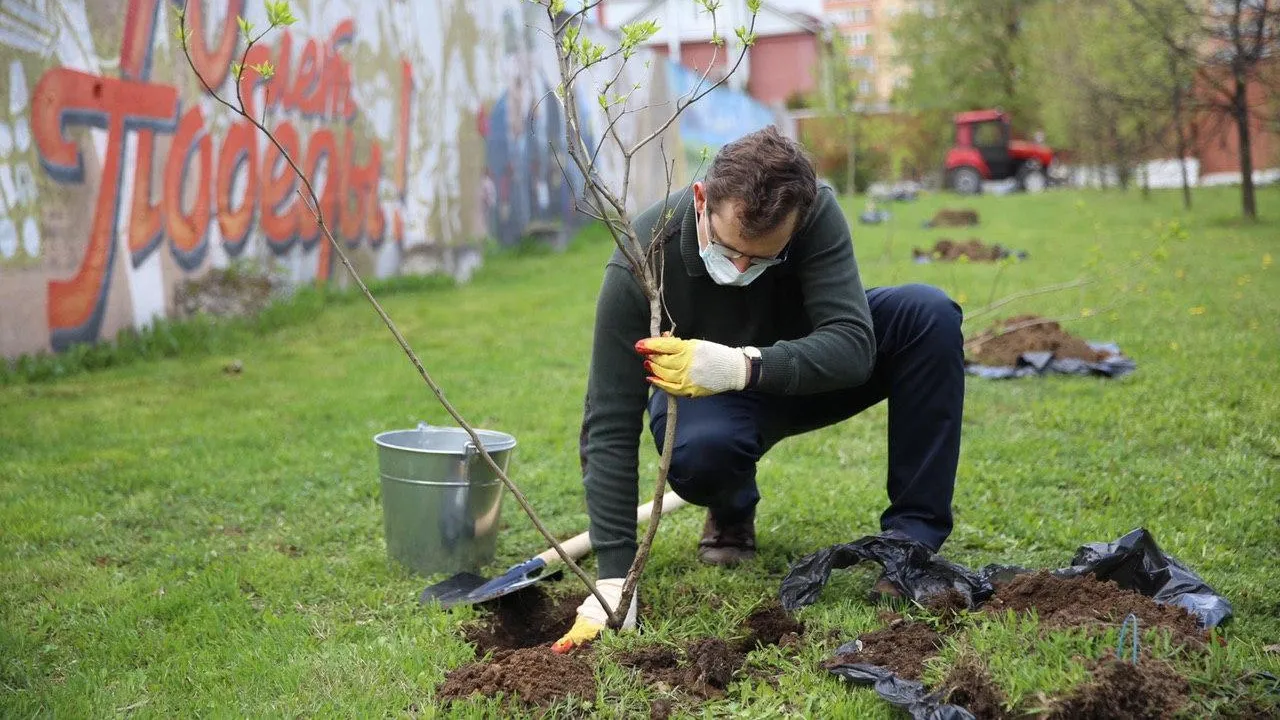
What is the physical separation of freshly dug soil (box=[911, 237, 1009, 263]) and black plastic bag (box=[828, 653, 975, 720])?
9969mm

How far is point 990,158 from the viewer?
33.6 meters

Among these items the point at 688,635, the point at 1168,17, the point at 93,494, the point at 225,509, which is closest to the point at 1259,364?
the point at 688,635

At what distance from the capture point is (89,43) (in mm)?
7293

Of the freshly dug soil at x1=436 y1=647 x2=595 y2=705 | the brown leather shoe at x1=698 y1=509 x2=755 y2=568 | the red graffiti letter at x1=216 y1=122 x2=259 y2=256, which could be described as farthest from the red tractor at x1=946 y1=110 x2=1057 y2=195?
the freshly dug soil at x1=436 y1=647 x2=595 y2=705

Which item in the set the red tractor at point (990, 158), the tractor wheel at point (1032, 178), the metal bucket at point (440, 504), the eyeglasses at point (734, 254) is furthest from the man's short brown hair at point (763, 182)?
the tractor wheel at point (1032, 178)

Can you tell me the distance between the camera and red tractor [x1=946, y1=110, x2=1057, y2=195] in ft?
109

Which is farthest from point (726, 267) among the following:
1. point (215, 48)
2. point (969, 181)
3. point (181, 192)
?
point (969, 181)

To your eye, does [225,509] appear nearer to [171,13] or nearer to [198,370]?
[198,370]

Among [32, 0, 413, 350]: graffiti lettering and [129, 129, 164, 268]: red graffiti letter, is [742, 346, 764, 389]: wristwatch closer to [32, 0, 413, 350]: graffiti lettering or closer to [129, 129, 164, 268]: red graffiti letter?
[32, 0, 413, 350]: graffiti lettering

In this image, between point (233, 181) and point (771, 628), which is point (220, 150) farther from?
point (771, 628)

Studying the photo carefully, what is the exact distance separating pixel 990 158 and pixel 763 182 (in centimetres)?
3308

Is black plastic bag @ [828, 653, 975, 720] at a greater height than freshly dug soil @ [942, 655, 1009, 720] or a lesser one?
lesser

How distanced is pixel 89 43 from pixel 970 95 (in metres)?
39.5

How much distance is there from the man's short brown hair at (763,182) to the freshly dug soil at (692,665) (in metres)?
1.03
